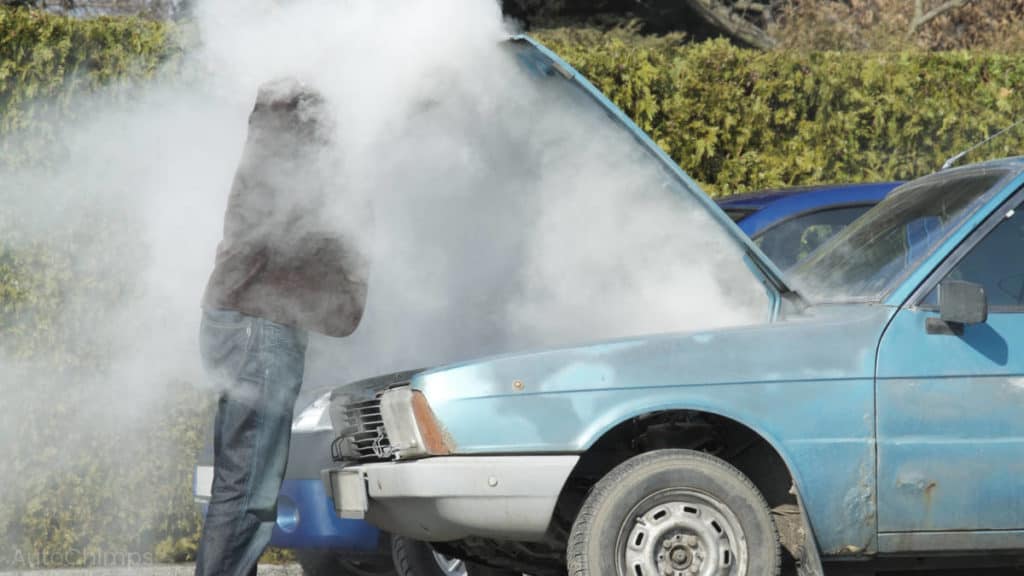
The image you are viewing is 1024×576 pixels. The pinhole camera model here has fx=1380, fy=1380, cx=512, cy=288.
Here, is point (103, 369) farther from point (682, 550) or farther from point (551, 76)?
point (682, 550)

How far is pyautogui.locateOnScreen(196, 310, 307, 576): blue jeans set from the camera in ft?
16.0

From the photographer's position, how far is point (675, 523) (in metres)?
4.68

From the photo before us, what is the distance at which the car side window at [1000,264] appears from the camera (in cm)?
→ 504

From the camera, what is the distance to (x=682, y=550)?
4652mm

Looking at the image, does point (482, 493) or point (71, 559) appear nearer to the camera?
point (482, 493)

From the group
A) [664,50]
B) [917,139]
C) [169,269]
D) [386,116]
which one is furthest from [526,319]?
[917,139]

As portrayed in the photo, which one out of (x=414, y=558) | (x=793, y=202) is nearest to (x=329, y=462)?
(x=414, y=558)

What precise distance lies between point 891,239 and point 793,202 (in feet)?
5.37

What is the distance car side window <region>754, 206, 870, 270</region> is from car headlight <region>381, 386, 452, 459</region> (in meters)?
2.75

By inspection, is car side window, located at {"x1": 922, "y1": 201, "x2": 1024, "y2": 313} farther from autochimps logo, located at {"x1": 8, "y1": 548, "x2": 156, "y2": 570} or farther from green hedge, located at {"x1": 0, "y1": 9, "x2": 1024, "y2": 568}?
autochimps logo, located at {"x1": 8, "y1": 548, "x2": 156, "y2": 570}

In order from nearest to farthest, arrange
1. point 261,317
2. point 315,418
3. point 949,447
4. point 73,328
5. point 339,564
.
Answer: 1. point 949,447
2. point 261,317
3. point 315,418
4. point 339,564
5. point 73,328

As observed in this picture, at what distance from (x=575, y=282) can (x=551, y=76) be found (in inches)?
38.7

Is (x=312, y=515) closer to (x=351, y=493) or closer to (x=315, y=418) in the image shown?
(x=315, y=418)

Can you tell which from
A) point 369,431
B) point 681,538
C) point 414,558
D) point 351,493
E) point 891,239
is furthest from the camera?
point 414,558
